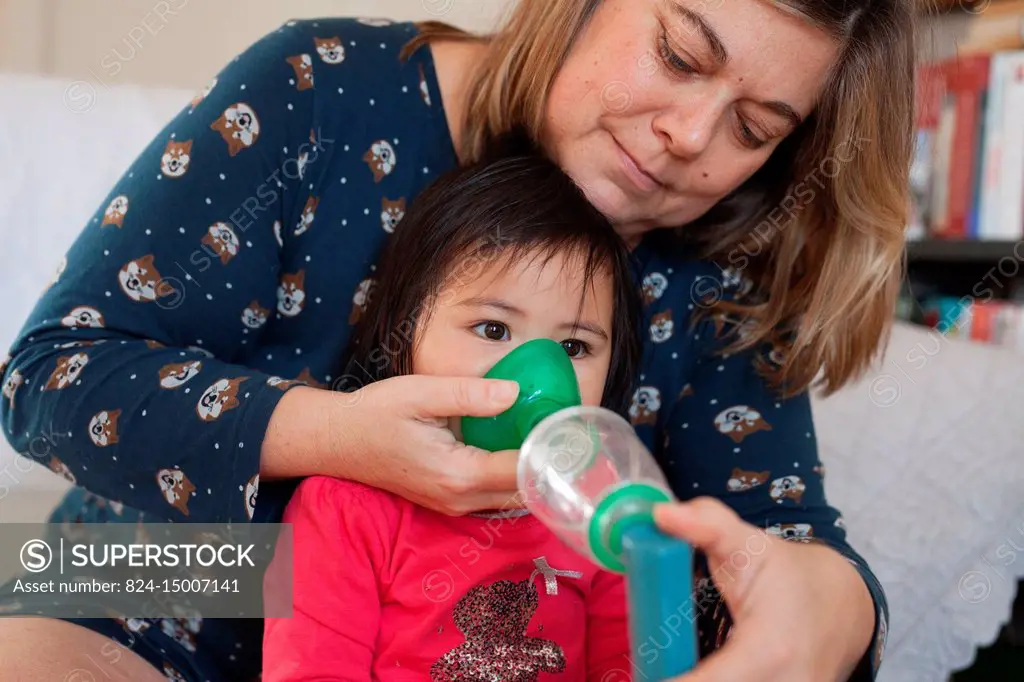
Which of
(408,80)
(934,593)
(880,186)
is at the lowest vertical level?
(934,593)

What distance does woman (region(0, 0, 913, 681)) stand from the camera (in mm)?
816

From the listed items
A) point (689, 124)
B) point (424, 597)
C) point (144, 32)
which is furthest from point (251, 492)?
point (144, 32)

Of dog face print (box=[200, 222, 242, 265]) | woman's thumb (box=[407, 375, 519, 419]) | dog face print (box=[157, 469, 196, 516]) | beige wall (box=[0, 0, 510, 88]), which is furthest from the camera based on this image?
beige wall (box=[0, 0, 510, 88])

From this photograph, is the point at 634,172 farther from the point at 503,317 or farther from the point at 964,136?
the point at 964,136

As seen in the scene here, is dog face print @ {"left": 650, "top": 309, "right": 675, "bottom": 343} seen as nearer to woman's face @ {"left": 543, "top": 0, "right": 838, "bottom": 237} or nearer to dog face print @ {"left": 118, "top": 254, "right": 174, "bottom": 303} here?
woman's face @ {"left": 543, "top": 0, "right": 838, "bottom": 237}

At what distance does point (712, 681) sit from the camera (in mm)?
643

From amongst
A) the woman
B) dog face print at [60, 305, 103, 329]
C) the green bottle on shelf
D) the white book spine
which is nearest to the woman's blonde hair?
the woman

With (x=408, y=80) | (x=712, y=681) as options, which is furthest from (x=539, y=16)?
(x=712, y=681)

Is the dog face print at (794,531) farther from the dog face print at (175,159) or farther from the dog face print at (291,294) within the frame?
the dog face print at (175,159)

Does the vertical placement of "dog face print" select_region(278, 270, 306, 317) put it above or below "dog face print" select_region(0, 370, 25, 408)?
above

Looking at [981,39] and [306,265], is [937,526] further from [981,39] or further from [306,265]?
[981,39]

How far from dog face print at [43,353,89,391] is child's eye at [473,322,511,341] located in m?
0.36

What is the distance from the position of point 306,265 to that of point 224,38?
111 cm

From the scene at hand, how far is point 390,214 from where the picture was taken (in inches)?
41.0
